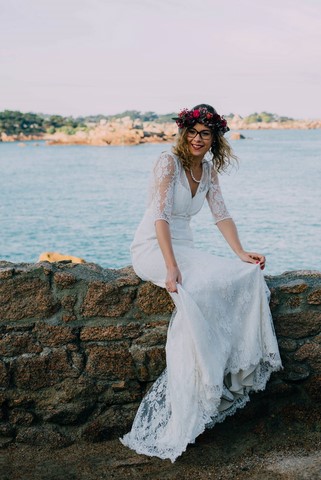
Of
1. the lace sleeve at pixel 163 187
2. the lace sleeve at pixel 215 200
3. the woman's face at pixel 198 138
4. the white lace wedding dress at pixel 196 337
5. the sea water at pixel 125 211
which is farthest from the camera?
the sea water at pixel 125 211

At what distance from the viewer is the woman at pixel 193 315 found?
3.29 meters

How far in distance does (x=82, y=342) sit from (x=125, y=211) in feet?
102

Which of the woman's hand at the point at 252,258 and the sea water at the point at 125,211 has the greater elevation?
the woman's hand at the point at 252,258

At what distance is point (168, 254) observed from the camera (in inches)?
134

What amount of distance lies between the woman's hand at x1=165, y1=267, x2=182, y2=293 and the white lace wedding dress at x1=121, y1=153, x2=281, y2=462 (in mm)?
36

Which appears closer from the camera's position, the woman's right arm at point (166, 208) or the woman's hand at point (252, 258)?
the woman's right arm at point (166, 208)

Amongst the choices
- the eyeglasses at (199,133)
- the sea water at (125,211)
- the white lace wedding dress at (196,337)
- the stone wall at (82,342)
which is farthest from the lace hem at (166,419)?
the sea water at (125,211)

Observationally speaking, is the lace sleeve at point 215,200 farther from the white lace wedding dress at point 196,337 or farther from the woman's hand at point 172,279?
the woman's hand at point 172,279

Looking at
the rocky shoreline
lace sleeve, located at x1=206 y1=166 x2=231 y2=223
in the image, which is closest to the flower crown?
lace sleeve, located at x1=206 y1=166 x2=231 y2=223

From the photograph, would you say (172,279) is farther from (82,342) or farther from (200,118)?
(200,118)

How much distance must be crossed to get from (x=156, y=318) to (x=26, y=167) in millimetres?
62026

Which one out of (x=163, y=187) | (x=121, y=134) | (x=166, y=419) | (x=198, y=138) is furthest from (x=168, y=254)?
(x=121, y=134)

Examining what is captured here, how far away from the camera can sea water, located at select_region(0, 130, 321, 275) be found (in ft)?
83.0

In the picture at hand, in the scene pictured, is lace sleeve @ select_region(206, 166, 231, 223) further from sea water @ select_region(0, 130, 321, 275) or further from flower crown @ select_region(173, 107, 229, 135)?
sea water @ select_region(0, 130, 321, 275)
